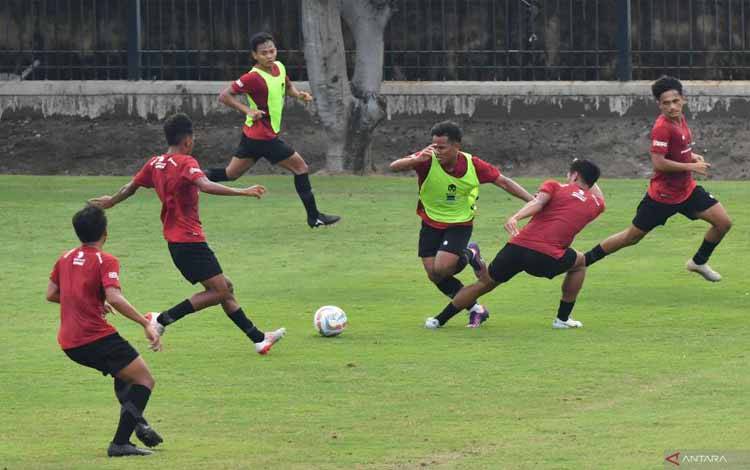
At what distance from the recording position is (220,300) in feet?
41.6

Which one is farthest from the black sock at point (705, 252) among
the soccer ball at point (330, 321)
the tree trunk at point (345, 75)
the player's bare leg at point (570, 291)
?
the tree trunk at point (345, 75)

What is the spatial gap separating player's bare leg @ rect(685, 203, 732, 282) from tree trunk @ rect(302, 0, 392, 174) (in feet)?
35.5

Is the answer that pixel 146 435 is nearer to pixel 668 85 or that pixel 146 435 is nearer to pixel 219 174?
pixel 668 85

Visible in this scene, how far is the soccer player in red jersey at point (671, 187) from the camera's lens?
49.8 feet

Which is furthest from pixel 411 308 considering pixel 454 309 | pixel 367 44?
pixel 367 44

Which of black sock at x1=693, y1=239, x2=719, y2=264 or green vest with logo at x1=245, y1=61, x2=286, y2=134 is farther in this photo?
green vest with logo at x1=245, y1=61, x2=286, y2=134

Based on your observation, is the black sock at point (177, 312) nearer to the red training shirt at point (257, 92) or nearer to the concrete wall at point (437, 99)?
the red training shirt at point (257, 92)

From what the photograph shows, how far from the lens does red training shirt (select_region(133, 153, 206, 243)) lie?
12.4 m

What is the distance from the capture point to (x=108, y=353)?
9.60 meters

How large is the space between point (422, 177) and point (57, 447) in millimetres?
5126

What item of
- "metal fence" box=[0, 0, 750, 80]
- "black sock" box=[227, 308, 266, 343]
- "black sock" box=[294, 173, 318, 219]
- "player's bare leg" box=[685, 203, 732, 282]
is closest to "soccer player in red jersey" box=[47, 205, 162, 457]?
"black sock" box=[227, 308, 266, 343]

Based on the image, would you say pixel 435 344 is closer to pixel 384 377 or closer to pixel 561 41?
pixel 384 377

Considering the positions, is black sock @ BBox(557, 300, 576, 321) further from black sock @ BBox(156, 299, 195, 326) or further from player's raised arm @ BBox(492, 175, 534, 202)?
black sock @ BBox(156, 299, 195, 326)

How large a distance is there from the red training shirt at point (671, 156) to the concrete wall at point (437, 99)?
1194 cm
